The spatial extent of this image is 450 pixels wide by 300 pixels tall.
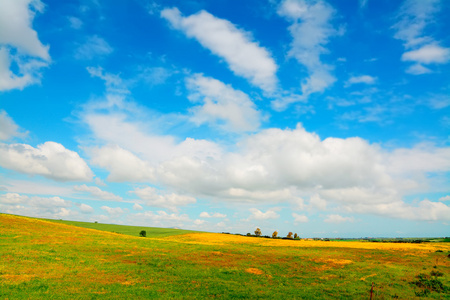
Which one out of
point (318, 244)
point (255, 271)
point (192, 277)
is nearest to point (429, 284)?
point (255, 271)

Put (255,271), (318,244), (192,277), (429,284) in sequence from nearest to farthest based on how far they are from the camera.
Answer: (429,284), (192,277), (255,271), (318,244)

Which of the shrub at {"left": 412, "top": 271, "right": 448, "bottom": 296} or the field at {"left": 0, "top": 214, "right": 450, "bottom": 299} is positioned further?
the shrub at {"left": 412, "top": 271, "right": 448, "bottom": 296}

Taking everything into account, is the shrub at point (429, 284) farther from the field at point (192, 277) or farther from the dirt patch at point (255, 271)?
the dirt patch at point (255, 271)

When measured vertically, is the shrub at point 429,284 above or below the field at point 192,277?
above

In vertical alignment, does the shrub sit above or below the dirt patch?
above

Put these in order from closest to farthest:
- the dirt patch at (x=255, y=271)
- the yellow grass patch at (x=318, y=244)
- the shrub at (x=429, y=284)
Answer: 1. the shrub at (x=429, y=284)
2. the dirt patch at (x=255, y=271)
3. the yellow grass patch at (x=318, y=244)

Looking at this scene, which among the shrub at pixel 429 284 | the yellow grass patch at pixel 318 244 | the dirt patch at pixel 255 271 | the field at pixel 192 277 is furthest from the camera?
the yellow grass patch at pixel 318 244

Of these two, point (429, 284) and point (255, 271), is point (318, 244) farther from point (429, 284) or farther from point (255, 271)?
point (255, 271)

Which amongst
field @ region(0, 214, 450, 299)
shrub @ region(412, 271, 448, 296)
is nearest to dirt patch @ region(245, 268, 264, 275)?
field @ region(0, 214, 450, 299)

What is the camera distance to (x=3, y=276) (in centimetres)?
3381

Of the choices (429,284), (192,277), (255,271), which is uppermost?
(429,284)

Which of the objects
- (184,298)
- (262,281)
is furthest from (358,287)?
(184,298)

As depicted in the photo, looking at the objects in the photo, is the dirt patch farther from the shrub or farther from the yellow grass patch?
the yellow grass patch

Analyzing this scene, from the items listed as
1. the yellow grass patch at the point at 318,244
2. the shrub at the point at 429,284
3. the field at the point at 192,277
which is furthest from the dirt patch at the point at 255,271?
the yellow grass patch at the point at 318,244
